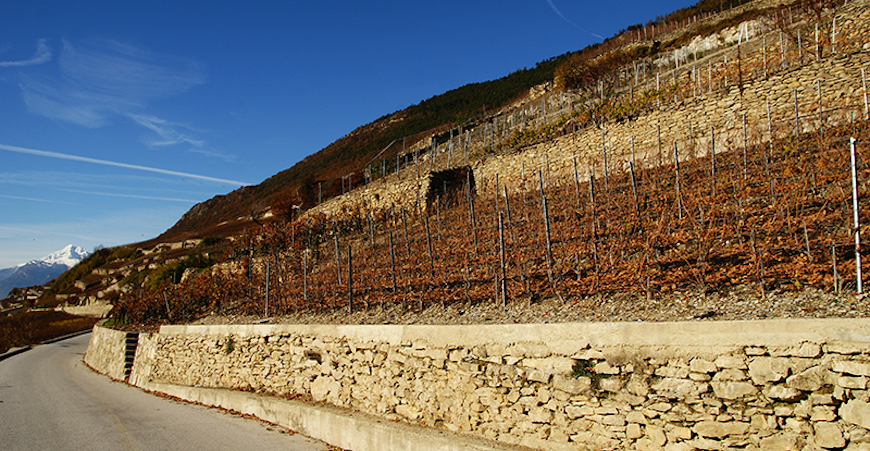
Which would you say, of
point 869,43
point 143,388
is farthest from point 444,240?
point 869,43

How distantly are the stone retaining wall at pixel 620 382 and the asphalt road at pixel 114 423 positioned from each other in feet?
4.69

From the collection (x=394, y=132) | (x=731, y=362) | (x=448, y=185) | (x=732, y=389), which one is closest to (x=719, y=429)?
(x=732, y=389)

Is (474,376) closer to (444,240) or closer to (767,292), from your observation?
(767,292)

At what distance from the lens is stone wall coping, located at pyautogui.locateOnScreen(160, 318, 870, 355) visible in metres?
3.46

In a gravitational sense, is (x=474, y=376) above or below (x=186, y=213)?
below

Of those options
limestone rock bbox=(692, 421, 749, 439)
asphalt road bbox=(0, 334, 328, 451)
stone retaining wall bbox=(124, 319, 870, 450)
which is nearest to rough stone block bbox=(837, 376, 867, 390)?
stone retaining wall bbox=(124, 319, 870, 450)

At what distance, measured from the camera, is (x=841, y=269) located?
185 inches

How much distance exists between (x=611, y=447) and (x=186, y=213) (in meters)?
84.2

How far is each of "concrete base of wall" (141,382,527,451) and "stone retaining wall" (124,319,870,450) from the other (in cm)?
19

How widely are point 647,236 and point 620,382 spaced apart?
321cm

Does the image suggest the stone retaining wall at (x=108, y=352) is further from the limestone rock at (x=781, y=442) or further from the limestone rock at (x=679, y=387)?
the limestone rock at (x=781, y=442)

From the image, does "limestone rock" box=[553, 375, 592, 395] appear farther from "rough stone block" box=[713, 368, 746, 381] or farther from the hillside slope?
the hillside slope

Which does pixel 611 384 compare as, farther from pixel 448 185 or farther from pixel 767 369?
pixel 448 185

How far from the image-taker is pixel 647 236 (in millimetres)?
6859
